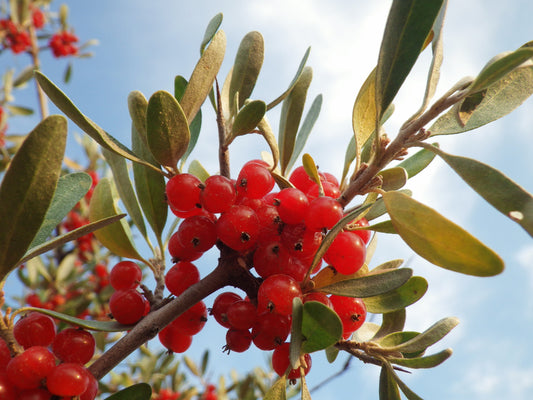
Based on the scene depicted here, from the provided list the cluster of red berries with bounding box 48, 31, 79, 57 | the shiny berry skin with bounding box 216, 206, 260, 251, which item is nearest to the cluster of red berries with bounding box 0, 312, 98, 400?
the shiny berry skin with bounding box 216, 206, 260, 251

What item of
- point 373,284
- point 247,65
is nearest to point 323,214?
point 373,284

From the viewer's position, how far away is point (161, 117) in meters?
1.27

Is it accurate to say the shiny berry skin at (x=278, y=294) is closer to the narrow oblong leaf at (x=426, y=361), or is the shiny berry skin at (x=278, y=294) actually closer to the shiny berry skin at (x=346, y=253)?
the shiny berry skin at (x=346, y=253)

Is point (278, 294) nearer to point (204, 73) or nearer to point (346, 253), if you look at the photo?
point (346, 253)

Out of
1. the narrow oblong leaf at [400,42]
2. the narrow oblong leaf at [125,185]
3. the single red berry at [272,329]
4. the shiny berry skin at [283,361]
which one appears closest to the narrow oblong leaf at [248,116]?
the narrow oblong leaf at [400,42]

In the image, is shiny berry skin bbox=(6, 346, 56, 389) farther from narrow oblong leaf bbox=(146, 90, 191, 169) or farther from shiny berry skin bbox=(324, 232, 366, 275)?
shiny berry skin bbox=(324, 232, 366, 275)

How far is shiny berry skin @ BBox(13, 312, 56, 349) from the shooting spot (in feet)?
4.19

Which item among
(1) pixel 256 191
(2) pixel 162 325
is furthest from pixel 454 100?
(2) pixel 162 325

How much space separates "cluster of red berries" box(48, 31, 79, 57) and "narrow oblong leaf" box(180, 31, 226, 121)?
21.4 feet

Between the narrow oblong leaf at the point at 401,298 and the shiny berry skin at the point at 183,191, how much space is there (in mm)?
602

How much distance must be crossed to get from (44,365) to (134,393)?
26 centimetres

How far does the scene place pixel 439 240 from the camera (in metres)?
1.03

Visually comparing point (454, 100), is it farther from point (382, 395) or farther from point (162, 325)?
point (162, 325)

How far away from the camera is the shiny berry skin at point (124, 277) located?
154 cm
